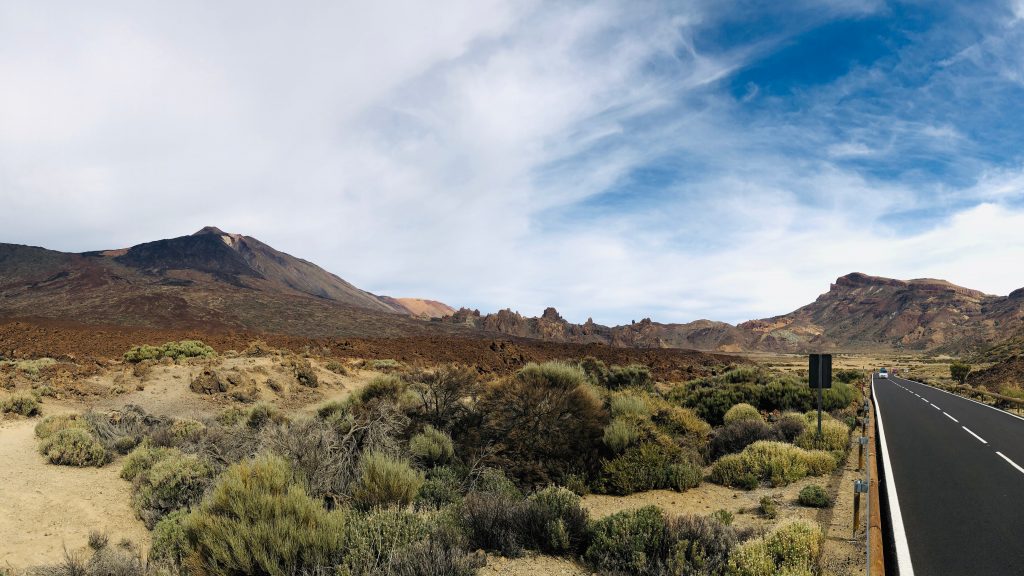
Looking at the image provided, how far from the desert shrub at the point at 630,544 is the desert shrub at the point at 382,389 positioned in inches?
331

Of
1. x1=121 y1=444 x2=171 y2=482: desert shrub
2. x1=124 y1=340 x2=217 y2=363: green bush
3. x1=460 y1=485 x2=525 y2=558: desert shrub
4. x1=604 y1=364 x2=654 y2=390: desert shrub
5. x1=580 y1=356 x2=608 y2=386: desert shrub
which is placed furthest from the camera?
x1=124 y1=340 x2=217 y2=363: green bush

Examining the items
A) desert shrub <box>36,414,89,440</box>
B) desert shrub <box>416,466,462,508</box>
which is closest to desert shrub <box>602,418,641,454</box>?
desert shrub <box>416,466,462,508</box>

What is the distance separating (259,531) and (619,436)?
731 centimetres

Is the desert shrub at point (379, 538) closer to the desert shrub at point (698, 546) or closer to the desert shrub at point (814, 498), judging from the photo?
the desert shrub at point (698, 546)

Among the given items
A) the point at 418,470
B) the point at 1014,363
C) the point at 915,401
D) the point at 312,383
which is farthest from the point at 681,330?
the point at 418,470

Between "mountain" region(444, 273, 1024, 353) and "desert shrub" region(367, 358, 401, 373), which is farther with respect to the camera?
"mountain" region(444, 273, 1024, 353)

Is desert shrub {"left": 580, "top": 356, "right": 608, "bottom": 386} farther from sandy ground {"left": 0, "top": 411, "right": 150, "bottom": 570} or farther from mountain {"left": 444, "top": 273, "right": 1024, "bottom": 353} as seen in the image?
mountain {"left": 444, "top": 273, "right": 1024, "bottom": 353}

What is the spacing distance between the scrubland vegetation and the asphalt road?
1421 millimetres

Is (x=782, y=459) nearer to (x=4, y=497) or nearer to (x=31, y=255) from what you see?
(x=4, y=497)

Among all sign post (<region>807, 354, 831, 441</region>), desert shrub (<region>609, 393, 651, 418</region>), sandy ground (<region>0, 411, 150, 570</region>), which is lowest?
sandy ground (<region>0, 411, 150, 570</region>)

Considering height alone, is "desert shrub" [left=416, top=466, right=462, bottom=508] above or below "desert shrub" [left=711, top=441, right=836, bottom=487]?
below

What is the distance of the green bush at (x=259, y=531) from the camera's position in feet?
17.2

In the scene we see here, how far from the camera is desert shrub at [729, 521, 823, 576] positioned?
Result: 518cm

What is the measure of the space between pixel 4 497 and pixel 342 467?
20.6 feet
